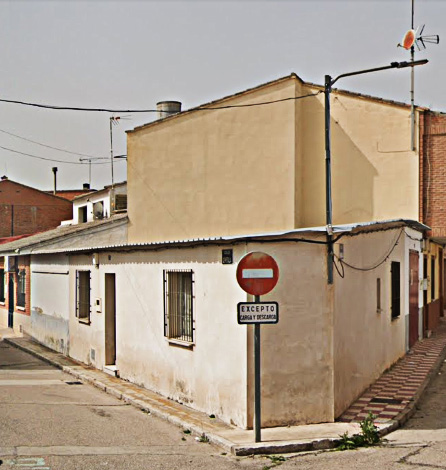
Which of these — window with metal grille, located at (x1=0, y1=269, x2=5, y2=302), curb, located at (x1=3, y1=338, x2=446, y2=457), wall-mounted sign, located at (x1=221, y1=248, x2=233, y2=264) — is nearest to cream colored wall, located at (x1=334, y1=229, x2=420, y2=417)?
curb, located at (x1=3, y1=338, x2=446, y2=457)

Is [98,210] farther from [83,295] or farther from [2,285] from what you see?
[83,295]

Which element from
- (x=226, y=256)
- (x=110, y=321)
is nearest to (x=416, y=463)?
(x=226, y=256)

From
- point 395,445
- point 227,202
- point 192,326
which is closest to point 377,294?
point 192,326

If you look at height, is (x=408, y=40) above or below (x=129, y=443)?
above

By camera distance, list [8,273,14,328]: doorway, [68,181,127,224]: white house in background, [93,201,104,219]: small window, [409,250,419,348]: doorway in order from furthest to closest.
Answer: [93,201,104,219]: small window → [68,181,127,224]: white house in background → [8,273,14,328]: doorway → [409,250,419,348]: doorway

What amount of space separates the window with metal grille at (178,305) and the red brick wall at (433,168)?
35.4ft

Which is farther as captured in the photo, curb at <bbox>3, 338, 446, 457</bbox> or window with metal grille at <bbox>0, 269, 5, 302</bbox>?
window with metal grille at <bbox>0, 269, 5, 302</bbox>

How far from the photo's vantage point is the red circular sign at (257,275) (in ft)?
29.7

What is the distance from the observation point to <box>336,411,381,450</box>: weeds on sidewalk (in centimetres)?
884

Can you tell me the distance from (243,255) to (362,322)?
3.13 m

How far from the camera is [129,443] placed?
9219 mm

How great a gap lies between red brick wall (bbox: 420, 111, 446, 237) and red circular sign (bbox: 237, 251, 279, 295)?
12.6 metres

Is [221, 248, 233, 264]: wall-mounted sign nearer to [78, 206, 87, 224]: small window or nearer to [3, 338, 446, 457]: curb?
[3, 338, 446, 457]: curb

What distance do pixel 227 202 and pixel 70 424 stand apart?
13.4 m
